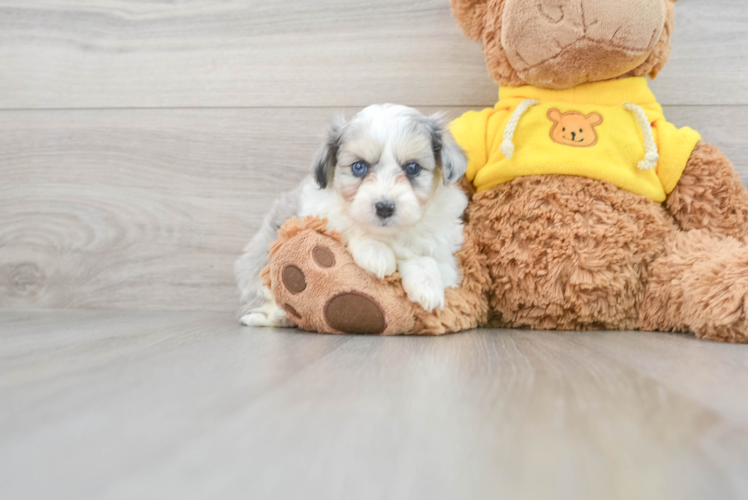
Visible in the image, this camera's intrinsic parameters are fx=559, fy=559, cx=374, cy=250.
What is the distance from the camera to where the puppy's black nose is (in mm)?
1190

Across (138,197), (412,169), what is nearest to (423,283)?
(412,169)

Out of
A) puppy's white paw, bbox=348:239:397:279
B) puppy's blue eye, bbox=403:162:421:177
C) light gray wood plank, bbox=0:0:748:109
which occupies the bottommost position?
puppy's white paw, bbox=348:239:397:279

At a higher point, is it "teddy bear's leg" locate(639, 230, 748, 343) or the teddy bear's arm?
the teddy bear's arm

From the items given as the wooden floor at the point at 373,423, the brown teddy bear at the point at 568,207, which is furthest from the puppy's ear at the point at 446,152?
the wooden floor at the point at 373,423

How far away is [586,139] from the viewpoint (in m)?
1.33

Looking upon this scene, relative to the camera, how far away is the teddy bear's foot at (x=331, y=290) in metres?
1.19

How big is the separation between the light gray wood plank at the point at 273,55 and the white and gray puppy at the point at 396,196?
0.44 meters

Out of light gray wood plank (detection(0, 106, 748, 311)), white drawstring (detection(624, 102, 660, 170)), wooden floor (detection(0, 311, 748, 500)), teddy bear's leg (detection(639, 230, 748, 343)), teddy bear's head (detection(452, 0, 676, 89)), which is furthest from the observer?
light gray wood plank (detection(0, 106, 748, 311))

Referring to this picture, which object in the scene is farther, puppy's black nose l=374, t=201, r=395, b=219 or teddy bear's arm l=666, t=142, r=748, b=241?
teddy bear's arm l=666, t=142, r=748, b=241

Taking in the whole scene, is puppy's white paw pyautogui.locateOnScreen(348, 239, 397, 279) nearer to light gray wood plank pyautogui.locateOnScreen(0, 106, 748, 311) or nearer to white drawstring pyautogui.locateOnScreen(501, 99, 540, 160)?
white drawstring pyautogui.locateOnScreen(501, 99, 540, 160)

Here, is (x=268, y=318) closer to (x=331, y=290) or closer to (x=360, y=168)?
(x=331, y=290)

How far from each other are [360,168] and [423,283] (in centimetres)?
30

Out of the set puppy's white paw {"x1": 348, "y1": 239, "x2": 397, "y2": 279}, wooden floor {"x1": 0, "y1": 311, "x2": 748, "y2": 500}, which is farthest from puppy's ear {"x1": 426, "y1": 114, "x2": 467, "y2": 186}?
wooden floor {"x1": 0, "y1": 311, "x2": 748, "y2": 500}

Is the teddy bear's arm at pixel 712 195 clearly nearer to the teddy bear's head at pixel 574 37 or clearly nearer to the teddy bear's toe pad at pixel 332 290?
the teddy bear's head at pixel 574 37
